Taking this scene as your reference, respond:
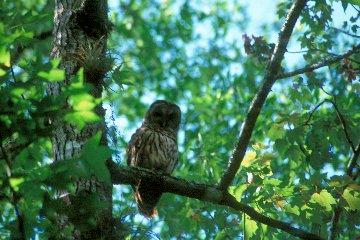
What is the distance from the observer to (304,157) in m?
5.23

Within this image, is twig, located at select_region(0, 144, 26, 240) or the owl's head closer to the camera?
twig, located at select_region(0, 144, 26, 240)

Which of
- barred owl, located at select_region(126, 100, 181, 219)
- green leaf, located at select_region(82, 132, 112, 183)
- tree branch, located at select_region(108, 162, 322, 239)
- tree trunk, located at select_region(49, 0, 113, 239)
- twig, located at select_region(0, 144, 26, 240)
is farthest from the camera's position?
barred owl, located at select_region(126, 100, 181, 219)

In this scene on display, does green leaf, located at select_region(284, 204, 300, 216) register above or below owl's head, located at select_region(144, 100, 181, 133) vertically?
below

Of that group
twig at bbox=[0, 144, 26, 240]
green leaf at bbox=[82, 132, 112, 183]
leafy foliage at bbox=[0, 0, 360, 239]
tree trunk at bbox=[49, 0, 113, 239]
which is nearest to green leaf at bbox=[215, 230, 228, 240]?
leafy foliage at bbox=[0, 0, 360, 239]

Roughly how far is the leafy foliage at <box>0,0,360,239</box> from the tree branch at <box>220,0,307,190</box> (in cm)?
57

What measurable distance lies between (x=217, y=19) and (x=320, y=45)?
7859mm

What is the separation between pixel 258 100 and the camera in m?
3.60

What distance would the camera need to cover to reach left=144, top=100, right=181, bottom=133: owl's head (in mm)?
6035

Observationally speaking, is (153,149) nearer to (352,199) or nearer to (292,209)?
(292,209)

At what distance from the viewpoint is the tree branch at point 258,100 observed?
3568 mm

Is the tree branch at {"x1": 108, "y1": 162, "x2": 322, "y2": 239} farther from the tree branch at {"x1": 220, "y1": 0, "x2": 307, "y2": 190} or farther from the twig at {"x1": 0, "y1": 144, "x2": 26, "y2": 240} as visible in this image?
the twig at {"x1": 0, "y1": 144, "x2": 26, "y2": 240}

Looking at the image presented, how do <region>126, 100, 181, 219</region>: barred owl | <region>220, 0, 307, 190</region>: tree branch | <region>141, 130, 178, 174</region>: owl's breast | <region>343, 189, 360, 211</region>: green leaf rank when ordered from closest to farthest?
<region>220, 0, 307, 190</region>: tree branch
<region>343, 189, 360, 211</region>: green leaf
<region>126, 100, 181, 219</region>: barred owl
<region>141, 130, 178, 174</region>: owl's breast

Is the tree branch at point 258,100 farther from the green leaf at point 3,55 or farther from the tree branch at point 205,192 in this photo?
the green leaf at point 3,55

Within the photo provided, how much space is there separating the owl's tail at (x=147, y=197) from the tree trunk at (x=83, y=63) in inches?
19.9
